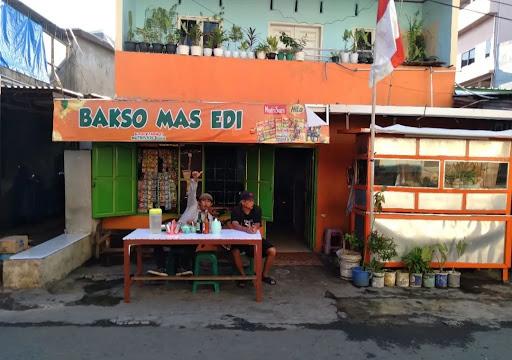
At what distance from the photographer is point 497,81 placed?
18.4 metres

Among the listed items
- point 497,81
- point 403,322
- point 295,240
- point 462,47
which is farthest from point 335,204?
point 462,47

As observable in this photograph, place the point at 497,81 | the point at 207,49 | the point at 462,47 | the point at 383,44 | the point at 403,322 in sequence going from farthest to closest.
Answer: the point at 462,47 → the point at 497,81 → the point at 207,49 → the point at 383,44 → the point at 403,322

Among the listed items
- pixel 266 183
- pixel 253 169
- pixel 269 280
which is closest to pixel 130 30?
pixel 253 169

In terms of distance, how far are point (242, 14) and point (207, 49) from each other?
5.04 feet

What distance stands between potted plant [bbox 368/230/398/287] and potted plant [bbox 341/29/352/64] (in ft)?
12.5

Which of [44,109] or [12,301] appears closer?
[12,301]

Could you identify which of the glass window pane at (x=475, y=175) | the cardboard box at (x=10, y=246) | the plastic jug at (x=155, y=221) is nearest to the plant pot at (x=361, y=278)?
the glass window pane at (x=475, y=175)

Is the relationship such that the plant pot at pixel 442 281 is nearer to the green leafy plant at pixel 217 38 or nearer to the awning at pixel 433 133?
the awning at pixel 433 133

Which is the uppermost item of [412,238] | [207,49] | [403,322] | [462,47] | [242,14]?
[462,47]

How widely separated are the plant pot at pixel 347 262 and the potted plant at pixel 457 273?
138 centimetres

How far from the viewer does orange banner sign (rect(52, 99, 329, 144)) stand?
6820mm

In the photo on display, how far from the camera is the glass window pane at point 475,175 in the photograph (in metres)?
6.70

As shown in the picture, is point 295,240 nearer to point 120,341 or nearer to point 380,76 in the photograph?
point 380,76

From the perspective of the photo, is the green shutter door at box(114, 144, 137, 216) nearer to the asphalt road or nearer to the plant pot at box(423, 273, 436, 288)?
the asphalt road
